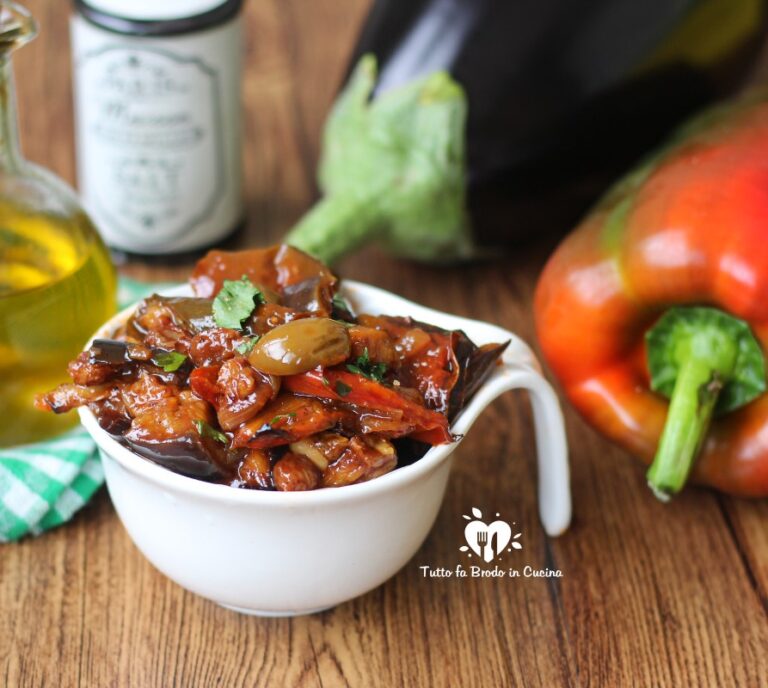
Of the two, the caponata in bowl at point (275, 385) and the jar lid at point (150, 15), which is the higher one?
the jar lid at point (150, 15)

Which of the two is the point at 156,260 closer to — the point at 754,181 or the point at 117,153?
the point at 117,153

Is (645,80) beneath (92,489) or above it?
above

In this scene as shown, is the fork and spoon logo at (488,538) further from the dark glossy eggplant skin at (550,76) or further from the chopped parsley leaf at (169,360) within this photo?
the dark glossy eggplant skin at (550,76)

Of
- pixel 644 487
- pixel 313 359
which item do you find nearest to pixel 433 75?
pixel 644 487

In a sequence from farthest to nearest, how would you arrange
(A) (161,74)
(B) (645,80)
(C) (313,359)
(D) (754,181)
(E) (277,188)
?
1. (E) (277,188)
2. (B) (645,80)
3. (A) (161,74)
4. (D) (754,181)
5. (C) (313,359)

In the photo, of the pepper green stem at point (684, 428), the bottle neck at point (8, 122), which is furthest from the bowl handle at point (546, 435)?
the bottle neck at point (8, 122)

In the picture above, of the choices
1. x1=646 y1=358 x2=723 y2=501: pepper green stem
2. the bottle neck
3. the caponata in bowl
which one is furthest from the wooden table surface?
the bottle neck

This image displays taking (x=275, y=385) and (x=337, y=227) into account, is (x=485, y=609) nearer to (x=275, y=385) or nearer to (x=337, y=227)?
(x=275, y=385)
